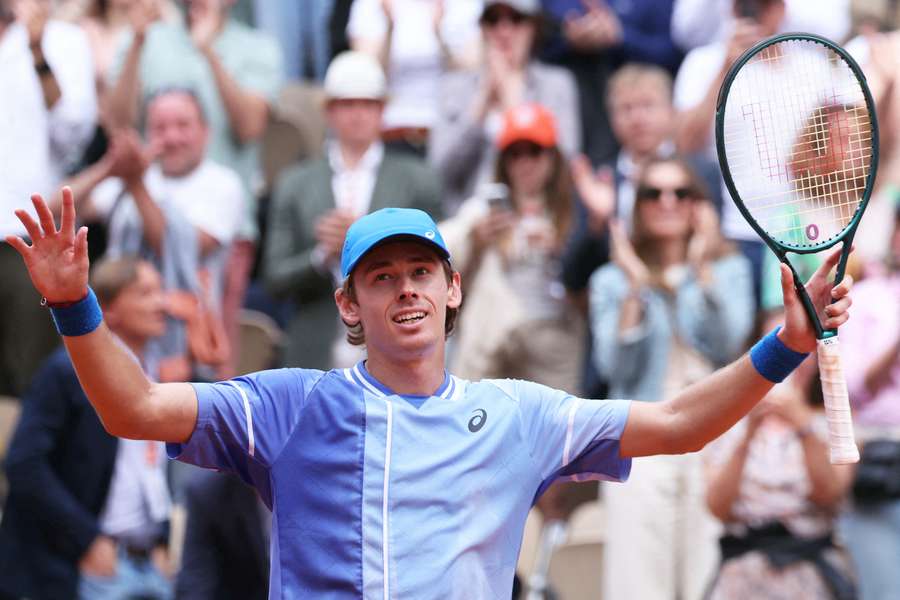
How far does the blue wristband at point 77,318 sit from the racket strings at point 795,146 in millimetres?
1657

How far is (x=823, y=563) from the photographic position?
696 cm

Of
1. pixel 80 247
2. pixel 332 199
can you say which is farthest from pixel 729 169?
pixel 332 199

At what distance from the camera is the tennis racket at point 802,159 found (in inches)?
160

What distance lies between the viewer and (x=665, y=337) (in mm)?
7746

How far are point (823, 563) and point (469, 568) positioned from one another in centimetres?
322

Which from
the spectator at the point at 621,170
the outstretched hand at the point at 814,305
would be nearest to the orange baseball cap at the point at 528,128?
the spectator at the point at 621,170

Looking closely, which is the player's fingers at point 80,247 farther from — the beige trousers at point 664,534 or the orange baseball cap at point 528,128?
the orange baseball cap at point 528,128

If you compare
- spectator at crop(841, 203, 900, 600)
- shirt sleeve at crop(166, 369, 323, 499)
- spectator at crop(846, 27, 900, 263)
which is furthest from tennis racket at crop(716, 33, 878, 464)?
spectator at crop(846, 27, 900, 263)

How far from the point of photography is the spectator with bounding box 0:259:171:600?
21.8 ft

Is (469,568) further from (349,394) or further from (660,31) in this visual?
(660,31)

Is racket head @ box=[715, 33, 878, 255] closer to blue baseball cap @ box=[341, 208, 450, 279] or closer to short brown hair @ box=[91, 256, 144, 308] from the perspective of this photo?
blue baseball cap @ box=[341, 208, 450, 279]

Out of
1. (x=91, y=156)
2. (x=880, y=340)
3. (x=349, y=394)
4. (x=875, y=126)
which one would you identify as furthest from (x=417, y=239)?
(x=91, y=156)

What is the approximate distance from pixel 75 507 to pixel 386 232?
290 cm

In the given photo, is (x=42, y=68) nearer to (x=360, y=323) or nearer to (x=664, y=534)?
(x=664, y=534)
